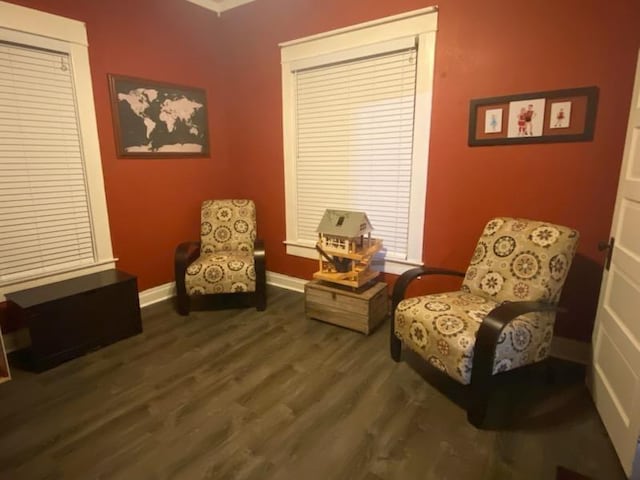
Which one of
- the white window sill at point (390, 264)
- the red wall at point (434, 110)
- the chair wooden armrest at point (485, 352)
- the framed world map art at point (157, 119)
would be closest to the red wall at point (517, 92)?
the red wall at point (434, 110)

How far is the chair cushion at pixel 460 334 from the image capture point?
1.78 meters

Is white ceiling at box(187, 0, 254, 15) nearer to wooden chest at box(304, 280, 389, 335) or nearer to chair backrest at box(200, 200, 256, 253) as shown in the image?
chair backrest at box(200, 200, 256, 253)

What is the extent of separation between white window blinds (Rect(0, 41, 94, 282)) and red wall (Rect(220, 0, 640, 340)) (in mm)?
1920

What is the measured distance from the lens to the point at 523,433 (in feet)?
5.73

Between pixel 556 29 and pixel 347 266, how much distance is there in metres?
2.00

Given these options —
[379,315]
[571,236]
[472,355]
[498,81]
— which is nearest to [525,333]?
[472,355]

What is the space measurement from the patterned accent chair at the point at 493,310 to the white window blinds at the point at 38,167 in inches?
98.0

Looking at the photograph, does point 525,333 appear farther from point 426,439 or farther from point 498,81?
point 498,81

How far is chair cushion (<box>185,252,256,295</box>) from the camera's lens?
2990mm

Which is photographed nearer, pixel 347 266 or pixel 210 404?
pixel 210 404

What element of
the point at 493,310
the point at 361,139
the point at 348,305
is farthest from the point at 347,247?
the point at 493,310

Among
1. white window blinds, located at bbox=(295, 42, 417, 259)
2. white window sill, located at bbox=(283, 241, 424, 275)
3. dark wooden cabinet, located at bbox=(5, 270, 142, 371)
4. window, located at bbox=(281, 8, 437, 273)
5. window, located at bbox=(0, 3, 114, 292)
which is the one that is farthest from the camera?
white window sill, located at bbox=(283, 241, 424, 275)

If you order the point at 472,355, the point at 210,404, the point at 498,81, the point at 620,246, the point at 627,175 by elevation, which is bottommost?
the point at 210,404

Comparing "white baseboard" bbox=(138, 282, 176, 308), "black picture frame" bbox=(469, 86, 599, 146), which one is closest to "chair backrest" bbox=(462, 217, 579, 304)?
"black picture frame" bbox=(469, 86, 599, 146)
